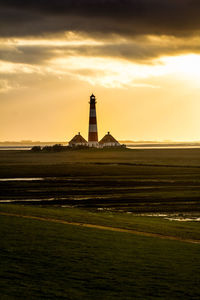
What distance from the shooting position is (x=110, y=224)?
72.5 ft

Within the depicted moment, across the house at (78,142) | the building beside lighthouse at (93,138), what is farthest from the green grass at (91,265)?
the house at (78,142)

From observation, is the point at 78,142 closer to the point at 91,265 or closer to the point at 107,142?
the point at 107,142

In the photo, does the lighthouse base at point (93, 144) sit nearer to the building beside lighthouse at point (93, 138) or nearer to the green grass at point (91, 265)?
the building beside lighthouse at point (93, 138)

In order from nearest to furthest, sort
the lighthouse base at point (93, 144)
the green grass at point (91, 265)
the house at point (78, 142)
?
the green grass at point (91, 265)
the lighthouse base at point (93, 144)
the house at point (78, 142)

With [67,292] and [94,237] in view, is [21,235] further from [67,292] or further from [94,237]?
[67,292]

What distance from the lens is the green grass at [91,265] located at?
1148 cm

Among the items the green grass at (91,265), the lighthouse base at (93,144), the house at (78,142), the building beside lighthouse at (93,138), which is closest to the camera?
the green grass at (91,265)

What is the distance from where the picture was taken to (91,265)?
45.6ft

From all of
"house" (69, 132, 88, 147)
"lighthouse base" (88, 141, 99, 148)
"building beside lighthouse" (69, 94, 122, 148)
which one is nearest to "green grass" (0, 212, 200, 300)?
"building beside lighthouse" (69, 94, 122, 148)

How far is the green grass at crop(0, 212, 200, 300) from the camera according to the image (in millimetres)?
11484

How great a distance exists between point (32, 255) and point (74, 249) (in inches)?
70.4

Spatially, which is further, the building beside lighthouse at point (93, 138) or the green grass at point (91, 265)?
the building beside lighthouse at point (93, 138)

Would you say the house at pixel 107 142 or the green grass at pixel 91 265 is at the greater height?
the house at pixel 107 142

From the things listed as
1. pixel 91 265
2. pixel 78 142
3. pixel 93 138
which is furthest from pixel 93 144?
pixel 91 265
